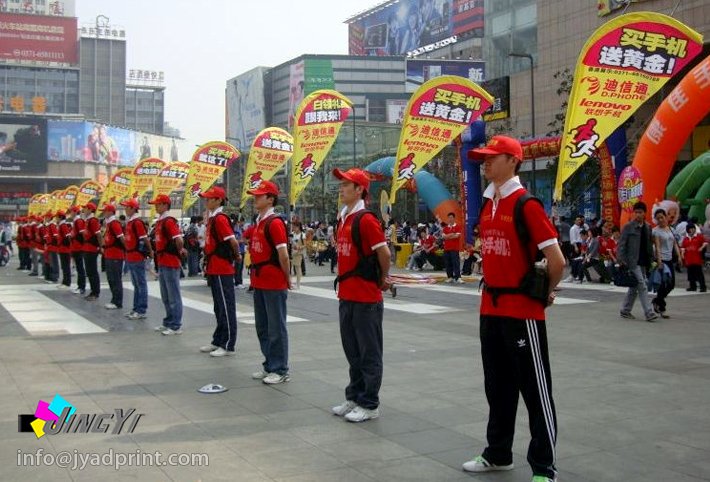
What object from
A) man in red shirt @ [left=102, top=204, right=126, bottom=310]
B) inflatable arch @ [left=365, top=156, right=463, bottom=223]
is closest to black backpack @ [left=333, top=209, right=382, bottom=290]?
man in red shirt @ [left=102, top=204, right=126, bottom=310]

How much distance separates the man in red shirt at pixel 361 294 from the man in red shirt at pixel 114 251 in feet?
25.5

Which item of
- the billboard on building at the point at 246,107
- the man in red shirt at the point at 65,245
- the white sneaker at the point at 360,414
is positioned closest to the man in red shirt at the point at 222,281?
the white sneaker at the point at 360,414

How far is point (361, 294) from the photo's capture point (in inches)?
239

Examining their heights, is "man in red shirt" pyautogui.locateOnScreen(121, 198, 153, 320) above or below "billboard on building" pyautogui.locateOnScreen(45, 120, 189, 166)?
below

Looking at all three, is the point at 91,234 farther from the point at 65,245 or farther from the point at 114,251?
the point at 65,245

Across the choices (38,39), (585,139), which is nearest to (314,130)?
(585,139)

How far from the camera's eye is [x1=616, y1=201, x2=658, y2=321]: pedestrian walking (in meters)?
11.4

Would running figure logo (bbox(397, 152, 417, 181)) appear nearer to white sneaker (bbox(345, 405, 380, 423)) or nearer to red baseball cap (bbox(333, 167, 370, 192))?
red baseball cap (bbox(333, 167, 370, 192))

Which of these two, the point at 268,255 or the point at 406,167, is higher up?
the point at 406,167

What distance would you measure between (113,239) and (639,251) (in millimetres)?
8220

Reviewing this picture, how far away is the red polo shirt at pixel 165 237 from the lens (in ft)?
Answer: 34.0

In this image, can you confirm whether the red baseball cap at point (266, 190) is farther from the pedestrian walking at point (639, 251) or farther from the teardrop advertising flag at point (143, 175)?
the teardrop advertising flag at point (143, 175)

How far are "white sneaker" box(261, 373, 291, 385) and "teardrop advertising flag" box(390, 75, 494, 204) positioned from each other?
12329mm

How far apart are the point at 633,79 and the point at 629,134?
21004 millimetres
